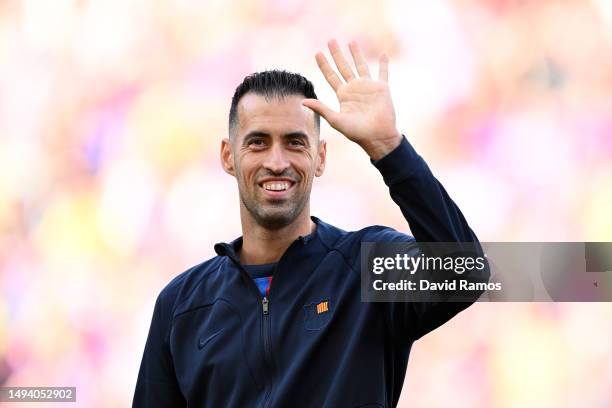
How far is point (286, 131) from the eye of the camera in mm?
2182

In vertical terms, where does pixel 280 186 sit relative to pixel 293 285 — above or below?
above

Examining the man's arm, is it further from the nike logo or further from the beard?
the nike logo

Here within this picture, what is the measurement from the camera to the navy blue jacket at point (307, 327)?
1815 mm

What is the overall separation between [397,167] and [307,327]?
0.49 meters

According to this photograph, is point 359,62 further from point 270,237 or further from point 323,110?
point 270,237

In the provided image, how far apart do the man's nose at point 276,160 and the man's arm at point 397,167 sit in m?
0.23

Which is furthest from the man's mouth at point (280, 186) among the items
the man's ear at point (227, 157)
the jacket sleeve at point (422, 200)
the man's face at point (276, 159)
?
the jacket sleeve at point (422, 200)

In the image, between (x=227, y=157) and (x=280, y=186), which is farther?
(x=227, y=157)

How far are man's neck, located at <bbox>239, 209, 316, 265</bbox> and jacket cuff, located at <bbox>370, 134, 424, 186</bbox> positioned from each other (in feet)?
1.51

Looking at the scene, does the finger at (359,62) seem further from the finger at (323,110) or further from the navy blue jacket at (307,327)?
the navy blue jacket at (307,327)

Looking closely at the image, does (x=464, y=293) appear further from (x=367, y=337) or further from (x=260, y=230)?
(x=260, y=230)

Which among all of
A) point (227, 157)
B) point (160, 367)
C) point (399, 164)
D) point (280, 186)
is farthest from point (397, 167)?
point (160, 367)

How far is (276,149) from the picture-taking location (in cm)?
217

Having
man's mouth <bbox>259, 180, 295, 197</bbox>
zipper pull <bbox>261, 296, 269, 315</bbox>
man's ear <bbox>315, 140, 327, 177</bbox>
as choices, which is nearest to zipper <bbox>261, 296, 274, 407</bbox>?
zipper pull <bbox>261, 296, 269, 315</bbox>
